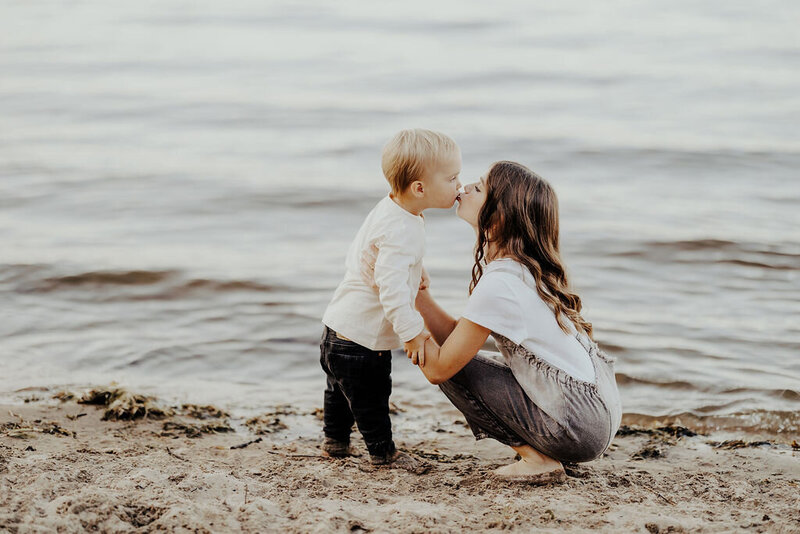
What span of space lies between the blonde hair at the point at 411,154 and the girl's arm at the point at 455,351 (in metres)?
0.54

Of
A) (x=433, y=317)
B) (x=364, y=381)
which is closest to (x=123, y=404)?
(x=364, y=381)

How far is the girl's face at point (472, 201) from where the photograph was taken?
3.23 meters

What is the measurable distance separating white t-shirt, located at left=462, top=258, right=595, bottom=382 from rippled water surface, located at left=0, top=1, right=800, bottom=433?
1409 mm

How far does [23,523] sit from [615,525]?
169 cm

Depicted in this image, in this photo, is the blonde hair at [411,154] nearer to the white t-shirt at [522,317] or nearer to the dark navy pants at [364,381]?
the white t-shirt at [522,317]

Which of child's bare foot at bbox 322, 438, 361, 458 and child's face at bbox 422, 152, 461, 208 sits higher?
child's face at bbox 422, 152, 461, 208

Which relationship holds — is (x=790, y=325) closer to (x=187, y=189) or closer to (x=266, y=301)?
(x=266, y=301)

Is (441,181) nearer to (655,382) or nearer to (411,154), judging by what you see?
(411,154)

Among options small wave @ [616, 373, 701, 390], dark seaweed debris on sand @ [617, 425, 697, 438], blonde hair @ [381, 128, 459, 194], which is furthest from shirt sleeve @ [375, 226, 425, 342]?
small wave @ [616, 373, 701, 390]

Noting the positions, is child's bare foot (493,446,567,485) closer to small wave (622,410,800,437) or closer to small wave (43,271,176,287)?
small wave (622,410,800,437)

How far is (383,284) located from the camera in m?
3.11

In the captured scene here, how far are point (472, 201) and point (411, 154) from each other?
0.97 ft

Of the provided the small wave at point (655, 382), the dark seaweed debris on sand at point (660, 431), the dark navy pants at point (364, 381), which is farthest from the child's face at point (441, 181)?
the small wave at point (655, 382)

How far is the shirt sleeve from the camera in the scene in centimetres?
309
